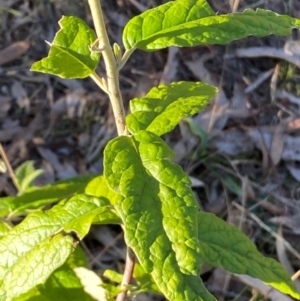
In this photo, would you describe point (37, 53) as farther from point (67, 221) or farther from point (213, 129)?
point (67, 221)

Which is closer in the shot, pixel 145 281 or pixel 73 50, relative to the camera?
pixel 73 50

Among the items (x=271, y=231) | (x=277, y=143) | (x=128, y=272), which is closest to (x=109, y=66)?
(x=128, y=272)

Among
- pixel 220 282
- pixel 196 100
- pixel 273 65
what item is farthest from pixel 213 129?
pixel 196 100

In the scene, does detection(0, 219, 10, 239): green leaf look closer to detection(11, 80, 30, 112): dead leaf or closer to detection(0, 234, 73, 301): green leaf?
detection(0, 234, 73, 301): green leaf

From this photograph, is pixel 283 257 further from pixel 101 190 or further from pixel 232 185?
pixel 101 190

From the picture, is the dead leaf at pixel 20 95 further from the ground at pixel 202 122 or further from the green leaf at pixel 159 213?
the green leaf at pixel 159 213

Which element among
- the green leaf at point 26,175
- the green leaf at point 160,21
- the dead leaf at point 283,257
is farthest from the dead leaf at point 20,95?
the green leaf at point 160,21
